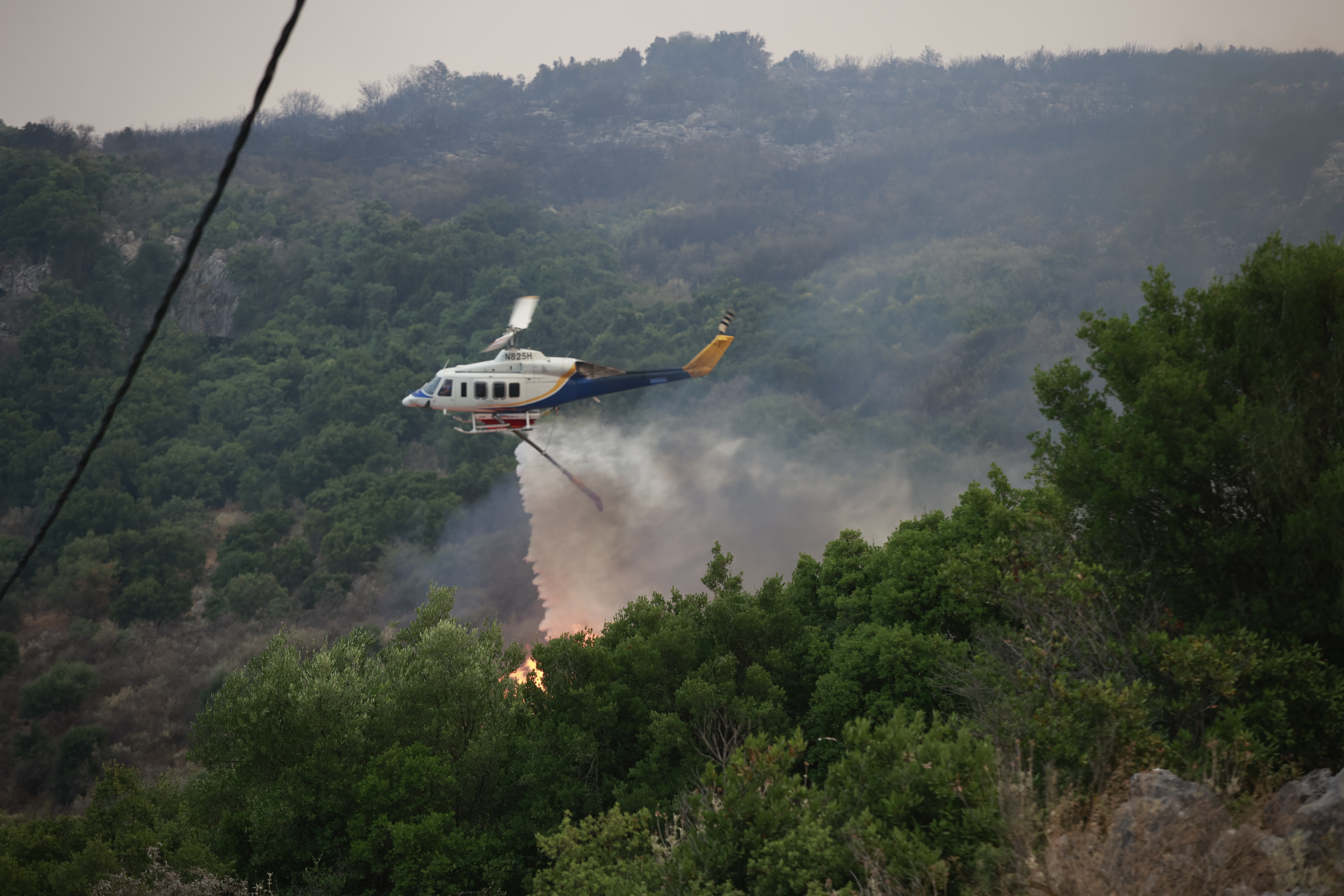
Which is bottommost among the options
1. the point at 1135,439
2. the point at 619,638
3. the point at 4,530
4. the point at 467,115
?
the point at 4,530

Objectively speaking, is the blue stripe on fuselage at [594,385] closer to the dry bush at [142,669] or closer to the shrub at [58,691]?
the dry bush at [142,669]

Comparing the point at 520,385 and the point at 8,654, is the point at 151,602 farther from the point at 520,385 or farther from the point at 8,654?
the point at 520,385

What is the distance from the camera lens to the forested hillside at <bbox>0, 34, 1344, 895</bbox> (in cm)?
1475

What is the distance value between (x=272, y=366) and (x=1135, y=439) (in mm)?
83521

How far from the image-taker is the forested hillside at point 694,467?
1475cm

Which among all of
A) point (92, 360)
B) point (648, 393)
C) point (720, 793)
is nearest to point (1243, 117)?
point (648, 393)

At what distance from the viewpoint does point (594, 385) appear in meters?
27.5

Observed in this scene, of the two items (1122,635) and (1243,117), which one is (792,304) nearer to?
(1243,117)

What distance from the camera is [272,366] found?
83.4 meters

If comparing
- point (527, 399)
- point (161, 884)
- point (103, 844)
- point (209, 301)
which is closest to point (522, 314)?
point (527, 399)

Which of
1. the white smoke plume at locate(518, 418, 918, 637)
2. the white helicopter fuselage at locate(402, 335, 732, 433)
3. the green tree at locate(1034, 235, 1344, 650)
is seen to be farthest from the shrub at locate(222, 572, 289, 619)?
the green tree at locate(1034, 235, 1344, 650)

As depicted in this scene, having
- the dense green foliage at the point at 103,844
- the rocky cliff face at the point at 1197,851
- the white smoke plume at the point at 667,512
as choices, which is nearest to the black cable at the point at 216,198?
the rocky cliff face at the point at 1197,851

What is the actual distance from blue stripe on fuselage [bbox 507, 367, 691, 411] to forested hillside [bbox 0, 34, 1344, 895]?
728cm

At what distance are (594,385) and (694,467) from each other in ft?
137
